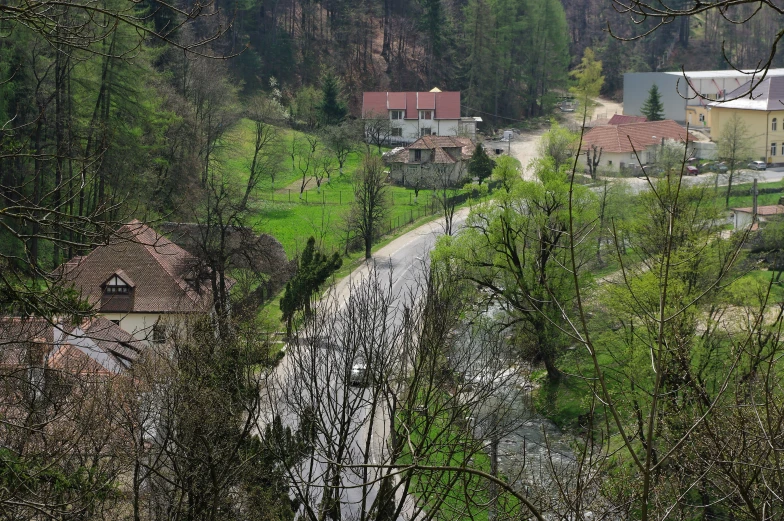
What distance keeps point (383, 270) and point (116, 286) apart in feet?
38.8

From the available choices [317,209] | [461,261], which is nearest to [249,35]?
[317,209]

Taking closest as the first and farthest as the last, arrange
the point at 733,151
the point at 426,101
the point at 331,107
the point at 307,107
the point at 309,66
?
1. the point at 733,151
2. the point at 331,107
3. the point at 307,107
4. the point at 426,101
5. the point at 309,66

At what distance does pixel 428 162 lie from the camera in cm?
5419

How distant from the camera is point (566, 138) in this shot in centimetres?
3400

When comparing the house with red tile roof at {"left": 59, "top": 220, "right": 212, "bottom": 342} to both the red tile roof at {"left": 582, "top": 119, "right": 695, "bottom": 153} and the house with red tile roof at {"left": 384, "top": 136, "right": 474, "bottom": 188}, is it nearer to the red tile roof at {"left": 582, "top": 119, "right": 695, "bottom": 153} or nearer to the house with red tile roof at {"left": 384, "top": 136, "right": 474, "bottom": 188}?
the house with red tile roof at {"left": 384, "top": 136, "right": 474, "bottom": 188}

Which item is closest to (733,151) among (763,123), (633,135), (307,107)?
(633,135)

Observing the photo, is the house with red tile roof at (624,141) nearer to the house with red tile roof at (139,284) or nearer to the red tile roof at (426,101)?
the red tile roof at (426,101)

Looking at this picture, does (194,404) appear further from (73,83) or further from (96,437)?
(73,83)

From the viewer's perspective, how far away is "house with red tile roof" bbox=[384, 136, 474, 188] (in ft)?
175

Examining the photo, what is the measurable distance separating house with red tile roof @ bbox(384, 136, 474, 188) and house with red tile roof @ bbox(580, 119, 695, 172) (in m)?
7.92

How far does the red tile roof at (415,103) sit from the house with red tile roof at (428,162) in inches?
378

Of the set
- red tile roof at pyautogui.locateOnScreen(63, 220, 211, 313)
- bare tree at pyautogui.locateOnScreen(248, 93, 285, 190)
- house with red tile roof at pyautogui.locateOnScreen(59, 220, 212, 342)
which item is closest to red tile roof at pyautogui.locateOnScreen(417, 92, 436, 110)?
bare tree at pyautogui.locateOnScreen(248, 93, 285, 190)

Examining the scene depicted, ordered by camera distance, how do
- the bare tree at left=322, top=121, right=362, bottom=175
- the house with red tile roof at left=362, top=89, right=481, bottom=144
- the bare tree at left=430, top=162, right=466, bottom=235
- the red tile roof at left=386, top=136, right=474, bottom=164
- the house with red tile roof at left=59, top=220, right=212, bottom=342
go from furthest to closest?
the house with red tile roof at left=362, top=89, right=481, bottom=144 < the bare tree at left=322, top=121, right=362, bottom=175 < the red tile roof at left=386, top=136, right=474, bottom=164 < the bare tree at left=430, top=162, right=466, bottom=235 < the house with red tile roof at left=59, top=220, right=212, bottom=342

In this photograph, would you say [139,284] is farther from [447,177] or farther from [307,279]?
[447,177]
